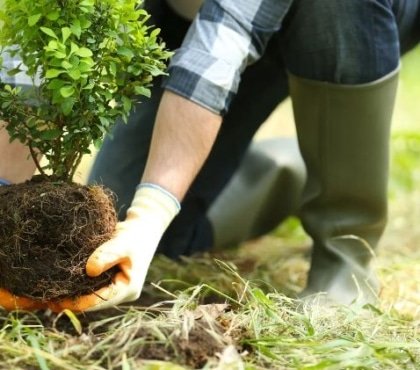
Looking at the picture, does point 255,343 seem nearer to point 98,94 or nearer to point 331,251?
point 98,94

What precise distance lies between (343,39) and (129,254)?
79 cm

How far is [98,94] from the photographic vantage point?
171 cm

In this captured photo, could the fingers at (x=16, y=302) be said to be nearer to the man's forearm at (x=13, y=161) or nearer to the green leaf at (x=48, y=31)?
the man's forearm at (x=13, y=161)

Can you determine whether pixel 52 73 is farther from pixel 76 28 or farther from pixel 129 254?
pixel 129 254

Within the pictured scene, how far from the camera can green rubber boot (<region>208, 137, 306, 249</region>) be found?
309cm

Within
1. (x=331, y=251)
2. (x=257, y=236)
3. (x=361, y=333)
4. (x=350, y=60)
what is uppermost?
(x=350, y=60)

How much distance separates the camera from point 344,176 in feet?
7.75

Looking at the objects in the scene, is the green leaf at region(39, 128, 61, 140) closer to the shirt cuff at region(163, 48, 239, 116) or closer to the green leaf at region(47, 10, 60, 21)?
the green leaf at region(47, 10, 60, 21)

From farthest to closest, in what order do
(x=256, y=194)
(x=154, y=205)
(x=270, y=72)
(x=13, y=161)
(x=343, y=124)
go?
(x=256, y=194), (x=270, y=72), (x=343, y=124), (x=13, y=161), (x=154, y=205)

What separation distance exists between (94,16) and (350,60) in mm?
756

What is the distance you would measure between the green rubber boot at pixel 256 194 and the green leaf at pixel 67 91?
1.44 m

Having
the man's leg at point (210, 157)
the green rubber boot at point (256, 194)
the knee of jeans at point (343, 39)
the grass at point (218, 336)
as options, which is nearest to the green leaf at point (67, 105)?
the grass at point (218, 336)

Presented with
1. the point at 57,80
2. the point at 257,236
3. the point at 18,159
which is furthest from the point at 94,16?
the point at 257,236

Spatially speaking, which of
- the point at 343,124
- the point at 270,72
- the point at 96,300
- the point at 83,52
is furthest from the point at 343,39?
the point at 96,300
